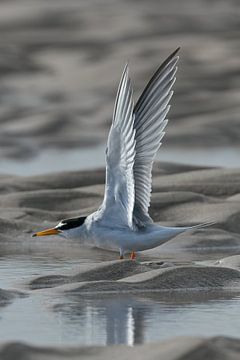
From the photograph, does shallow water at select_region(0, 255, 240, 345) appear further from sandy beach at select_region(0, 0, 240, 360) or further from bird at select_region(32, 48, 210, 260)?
bird at select_region(32, 48, 210, 260)

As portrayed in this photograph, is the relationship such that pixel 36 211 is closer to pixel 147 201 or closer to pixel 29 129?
pixel 147 201

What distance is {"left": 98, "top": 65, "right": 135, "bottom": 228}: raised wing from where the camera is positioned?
23.5 feet

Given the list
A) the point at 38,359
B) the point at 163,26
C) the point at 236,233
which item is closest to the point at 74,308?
the point at 38,359

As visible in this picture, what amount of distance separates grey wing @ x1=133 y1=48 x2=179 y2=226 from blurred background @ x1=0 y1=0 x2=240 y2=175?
333 cm

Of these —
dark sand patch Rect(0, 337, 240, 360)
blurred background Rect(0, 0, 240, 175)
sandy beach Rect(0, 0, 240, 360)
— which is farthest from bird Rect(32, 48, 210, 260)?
blurred background Rect(0, 0, 240, 175)

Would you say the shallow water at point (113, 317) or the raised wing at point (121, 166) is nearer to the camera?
the shallow water at point (113, 317)

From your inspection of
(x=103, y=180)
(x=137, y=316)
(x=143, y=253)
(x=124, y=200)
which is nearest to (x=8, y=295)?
(x=137, y=316)

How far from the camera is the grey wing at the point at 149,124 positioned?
24.5ft

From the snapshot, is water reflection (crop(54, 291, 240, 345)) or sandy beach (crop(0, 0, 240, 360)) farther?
sandy beach (crop(0, 0, 240, 360))

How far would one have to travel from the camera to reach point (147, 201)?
7.43 meters

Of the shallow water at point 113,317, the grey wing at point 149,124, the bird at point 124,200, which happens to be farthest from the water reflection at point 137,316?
the grey wing at point 149,124

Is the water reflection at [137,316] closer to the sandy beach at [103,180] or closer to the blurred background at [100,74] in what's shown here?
the sandy beach at [103,180]

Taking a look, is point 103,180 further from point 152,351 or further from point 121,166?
point 152,351

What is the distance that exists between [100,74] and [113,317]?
8384mm
